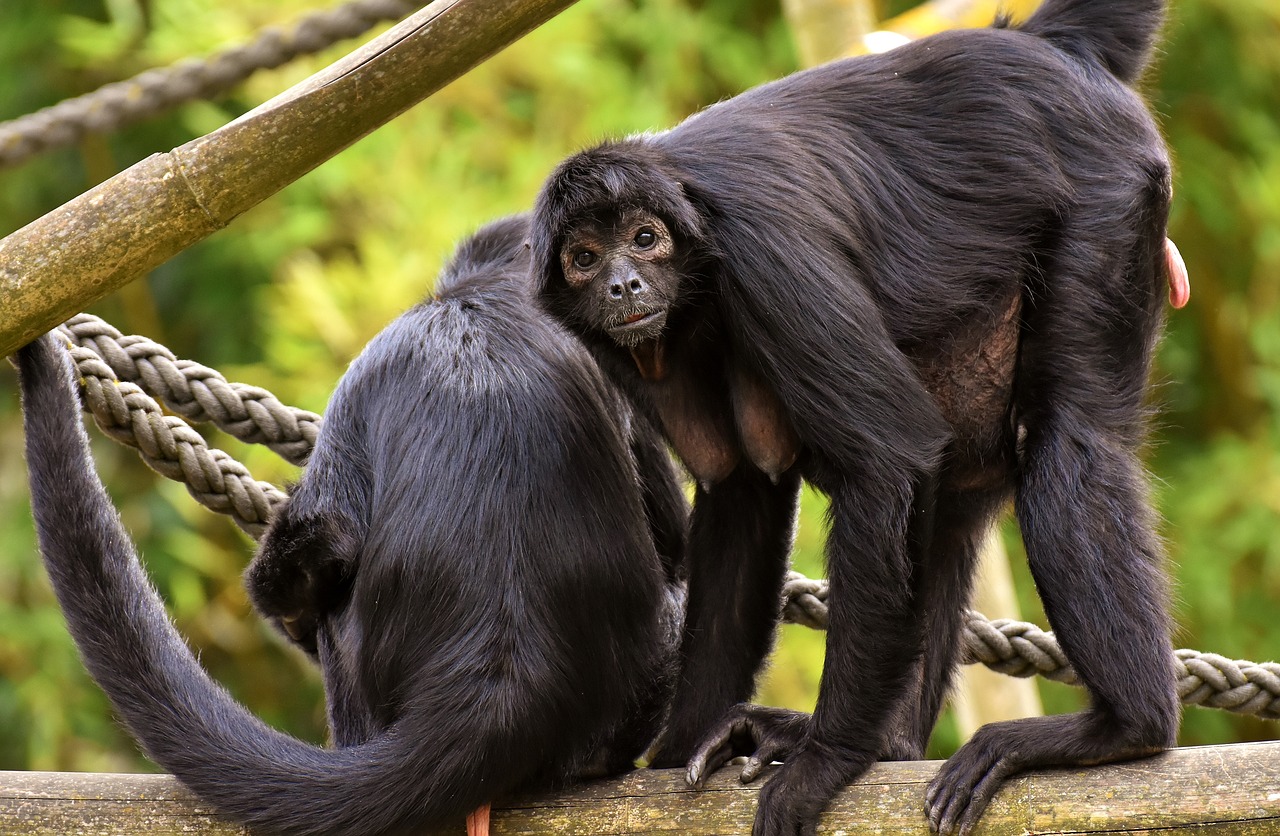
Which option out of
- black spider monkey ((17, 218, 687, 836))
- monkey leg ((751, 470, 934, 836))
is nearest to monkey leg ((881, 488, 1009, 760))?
monkey leg ((751, 470, 934, 836))

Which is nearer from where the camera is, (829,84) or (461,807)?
(461,807)

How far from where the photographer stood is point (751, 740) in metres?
4.23

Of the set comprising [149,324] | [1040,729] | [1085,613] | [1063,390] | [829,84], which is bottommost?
[1040,729]

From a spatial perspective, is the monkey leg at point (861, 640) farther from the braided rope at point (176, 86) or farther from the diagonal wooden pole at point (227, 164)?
the braided rope at point (176, 86)

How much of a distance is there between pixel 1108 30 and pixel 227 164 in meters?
3.01

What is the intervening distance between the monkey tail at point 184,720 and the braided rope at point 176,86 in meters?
3.45

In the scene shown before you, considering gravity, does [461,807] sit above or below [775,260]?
below

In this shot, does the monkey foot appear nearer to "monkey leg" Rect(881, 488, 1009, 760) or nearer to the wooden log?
the wooden log

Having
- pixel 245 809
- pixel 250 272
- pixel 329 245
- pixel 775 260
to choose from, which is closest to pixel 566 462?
pixel 775 260

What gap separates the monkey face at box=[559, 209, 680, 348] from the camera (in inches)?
162

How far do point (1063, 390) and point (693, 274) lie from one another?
1179mm

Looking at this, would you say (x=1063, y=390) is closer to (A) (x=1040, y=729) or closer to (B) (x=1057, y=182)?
(B) (x=1057, y=182)

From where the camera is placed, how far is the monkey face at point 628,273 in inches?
162

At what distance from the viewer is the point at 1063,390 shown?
4086mm
